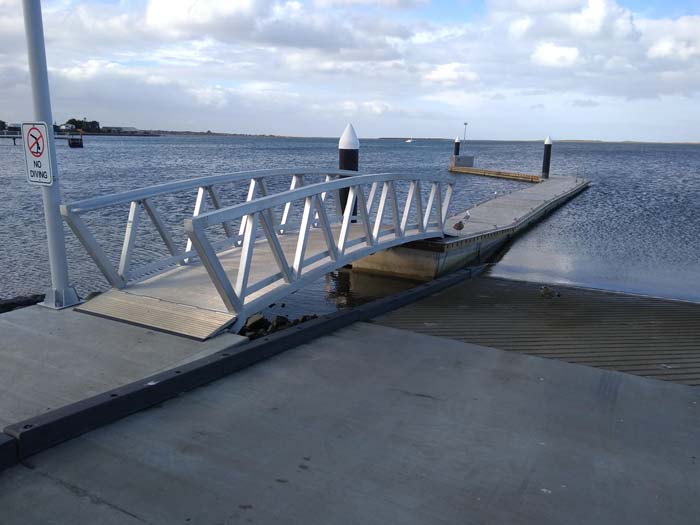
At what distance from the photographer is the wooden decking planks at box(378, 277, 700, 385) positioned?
5355mm

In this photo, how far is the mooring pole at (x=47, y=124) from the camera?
5.11 m

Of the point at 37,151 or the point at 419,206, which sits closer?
the point at 37,151

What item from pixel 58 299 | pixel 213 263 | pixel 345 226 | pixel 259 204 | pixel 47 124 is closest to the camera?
pixel 213 263

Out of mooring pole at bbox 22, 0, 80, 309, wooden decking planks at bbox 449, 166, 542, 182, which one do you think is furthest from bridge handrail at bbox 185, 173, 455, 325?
wooden decking planks at bbox 449, 166, 542, 182

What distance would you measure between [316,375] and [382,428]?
0.98 m

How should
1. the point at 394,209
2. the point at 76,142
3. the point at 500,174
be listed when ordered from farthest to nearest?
1. the point at 76,142
2. the point at 500,174
3. the point at 394,209

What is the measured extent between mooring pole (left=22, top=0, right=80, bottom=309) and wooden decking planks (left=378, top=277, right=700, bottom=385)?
3.32 metres

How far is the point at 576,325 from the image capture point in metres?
6.60

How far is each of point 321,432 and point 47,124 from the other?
3906 millimetres

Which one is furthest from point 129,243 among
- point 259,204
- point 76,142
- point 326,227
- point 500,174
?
point 76,142

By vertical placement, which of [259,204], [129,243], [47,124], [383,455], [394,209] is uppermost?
[47,124]

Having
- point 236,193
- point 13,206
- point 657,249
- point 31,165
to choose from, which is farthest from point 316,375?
point 236,193

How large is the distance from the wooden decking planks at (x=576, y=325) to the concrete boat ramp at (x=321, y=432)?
0.46 metres

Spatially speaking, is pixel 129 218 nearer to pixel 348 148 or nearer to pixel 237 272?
pixel 237 272
